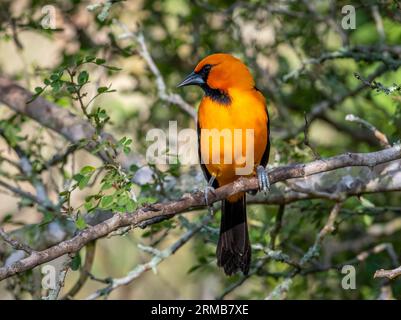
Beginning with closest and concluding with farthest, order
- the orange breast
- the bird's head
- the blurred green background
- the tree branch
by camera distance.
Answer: the tree branch → the orange breast → the bird's head → the blurred green background

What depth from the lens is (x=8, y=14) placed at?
5621mm

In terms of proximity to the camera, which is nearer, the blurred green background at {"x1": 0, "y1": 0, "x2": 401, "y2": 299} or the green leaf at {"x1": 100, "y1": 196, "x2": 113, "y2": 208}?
the green leaf at {"x1": 100, "y1": 196, "x2": 113, "y2": 208}

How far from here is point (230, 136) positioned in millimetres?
4324

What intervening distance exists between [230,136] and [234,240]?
24.2 inches

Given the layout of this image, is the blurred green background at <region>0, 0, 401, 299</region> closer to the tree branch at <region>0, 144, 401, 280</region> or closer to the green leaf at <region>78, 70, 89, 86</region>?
the green leaf at <region>78, 70, 89, 86</region>

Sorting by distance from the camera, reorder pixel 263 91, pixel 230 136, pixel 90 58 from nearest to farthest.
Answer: pixel 90 58, pixel 230 136, pixel 263 91

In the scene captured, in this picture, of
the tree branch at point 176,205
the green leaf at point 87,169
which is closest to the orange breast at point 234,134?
the tree branch at point 176,205

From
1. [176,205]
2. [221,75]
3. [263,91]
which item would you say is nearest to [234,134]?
[221,75]

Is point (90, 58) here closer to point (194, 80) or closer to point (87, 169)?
point (87, 169)

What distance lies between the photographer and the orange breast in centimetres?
434

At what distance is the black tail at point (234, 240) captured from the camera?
439 cm

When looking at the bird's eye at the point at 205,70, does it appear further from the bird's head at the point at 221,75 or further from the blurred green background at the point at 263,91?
the blurred green background at the point at 263,91

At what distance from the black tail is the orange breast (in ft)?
0.87

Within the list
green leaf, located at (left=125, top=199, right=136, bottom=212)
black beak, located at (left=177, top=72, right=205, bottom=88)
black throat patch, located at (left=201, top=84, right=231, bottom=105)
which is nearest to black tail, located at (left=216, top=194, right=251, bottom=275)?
black throat patch, located at (left=201, top=84, right=231, bottom=105)
